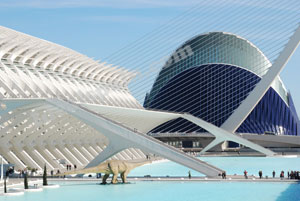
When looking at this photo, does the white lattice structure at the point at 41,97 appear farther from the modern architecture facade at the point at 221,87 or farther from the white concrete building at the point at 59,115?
the modern architecture facade at the point at 221,87

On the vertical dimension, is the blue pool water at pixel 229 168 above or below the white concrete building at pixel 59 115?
below

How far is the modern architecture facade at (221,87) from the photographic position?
90688mm

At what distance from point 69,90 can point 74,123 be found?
3288 mm

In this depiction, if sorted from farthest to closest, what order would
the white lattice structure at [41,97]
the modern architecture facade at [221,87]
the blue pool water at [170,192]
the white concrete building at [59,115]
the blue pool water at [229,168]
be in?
the modern architecture facade at [221,87] → the blue pool water at [229,168] → the white lattice structure at [41,97] → the white concrete building at [59,115] → the blue pool water at [170,192]

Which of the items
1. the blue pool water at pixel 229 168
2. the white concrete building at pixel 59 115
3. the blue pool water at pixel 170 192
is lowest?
the blue pool water at pixel 170 192

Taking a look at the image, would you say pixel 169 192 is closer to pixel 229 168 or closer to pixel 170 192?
pixel 170 192

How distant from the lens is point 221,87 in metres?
92.1

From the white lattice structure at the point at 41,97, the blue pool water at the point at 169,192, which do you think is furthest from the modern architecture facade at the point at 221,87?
Result: the blue pool water at the point at 169,192

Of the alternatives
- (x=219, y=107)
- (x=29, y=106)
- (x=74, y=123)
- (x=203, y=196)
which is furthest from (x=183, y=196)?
(x=219, y=107)

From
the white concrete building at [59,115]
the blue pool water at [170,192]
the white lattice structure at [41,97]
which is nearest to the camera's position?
the blue pool water at [170,192]

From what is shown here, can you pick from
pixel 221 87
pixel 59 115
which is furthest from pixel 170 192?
pixel 221 87

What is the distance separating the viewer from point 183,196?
94.2 feet

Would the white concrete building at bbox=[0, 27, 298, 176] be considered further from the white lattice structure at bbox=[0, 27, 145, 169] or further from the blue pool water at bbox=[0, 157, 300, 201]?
the blue pool water at bbox=[0, 157, 300, 201]

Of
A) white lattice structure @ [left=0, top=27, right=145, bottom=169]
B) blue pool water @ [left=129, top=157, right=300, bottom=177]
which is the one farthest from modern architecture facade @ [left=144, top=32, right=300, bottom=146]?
white lattice structure @ [left=0, top=27, right=145, bottom=169]
